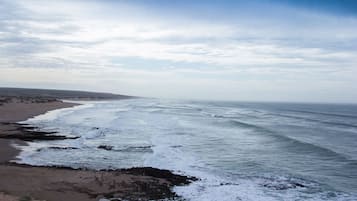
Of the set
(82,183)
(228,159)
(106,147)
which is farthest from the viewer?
(106,147)

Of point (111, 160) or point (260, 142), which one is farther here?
point (260, 142)

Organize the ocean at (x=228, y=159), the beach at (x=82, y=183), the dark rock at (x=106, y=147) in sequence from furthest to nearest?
the dark rock at (x=106, y=147) < the ocean at (x=228, y=159) < the beach at (x=82, y=183)

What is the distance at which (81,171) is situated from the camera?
2039cm

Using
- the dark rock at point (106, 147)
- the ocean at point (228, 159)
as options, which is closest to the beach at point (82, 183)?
the ocean at point (228, 159)

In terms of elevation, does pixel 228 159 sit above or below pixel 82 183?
above

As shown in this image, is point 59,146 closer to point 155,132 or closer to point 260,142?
point 155,132

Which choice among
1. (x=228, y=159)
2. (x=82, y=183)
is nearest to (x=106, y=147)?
(x=228, y=159)

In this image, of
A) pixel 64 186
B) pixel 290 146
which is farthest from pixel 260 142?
pixel 64 186

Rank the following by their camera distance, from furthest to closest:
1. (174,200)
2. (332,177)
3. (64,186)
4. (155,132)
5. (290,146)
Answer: (155,132) < (290,146) < (332,177) < (64,186) < (174,200)

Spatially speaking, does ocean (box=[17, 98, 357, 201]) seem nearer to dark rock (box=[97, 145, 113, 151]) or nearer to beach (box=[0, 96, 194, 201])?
dark rock (box=[97, 145, 113, 151])

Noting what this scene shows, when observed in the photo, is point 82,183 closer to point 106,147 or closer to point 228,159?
point 228,159

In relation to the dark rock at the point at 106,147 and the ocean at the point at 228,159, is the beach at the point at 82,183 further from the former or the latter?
the dark rock at the point at 106,147

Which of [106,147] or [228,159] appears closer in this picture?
[228,159]

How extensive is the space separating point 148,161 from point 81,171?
4938 millimetres
